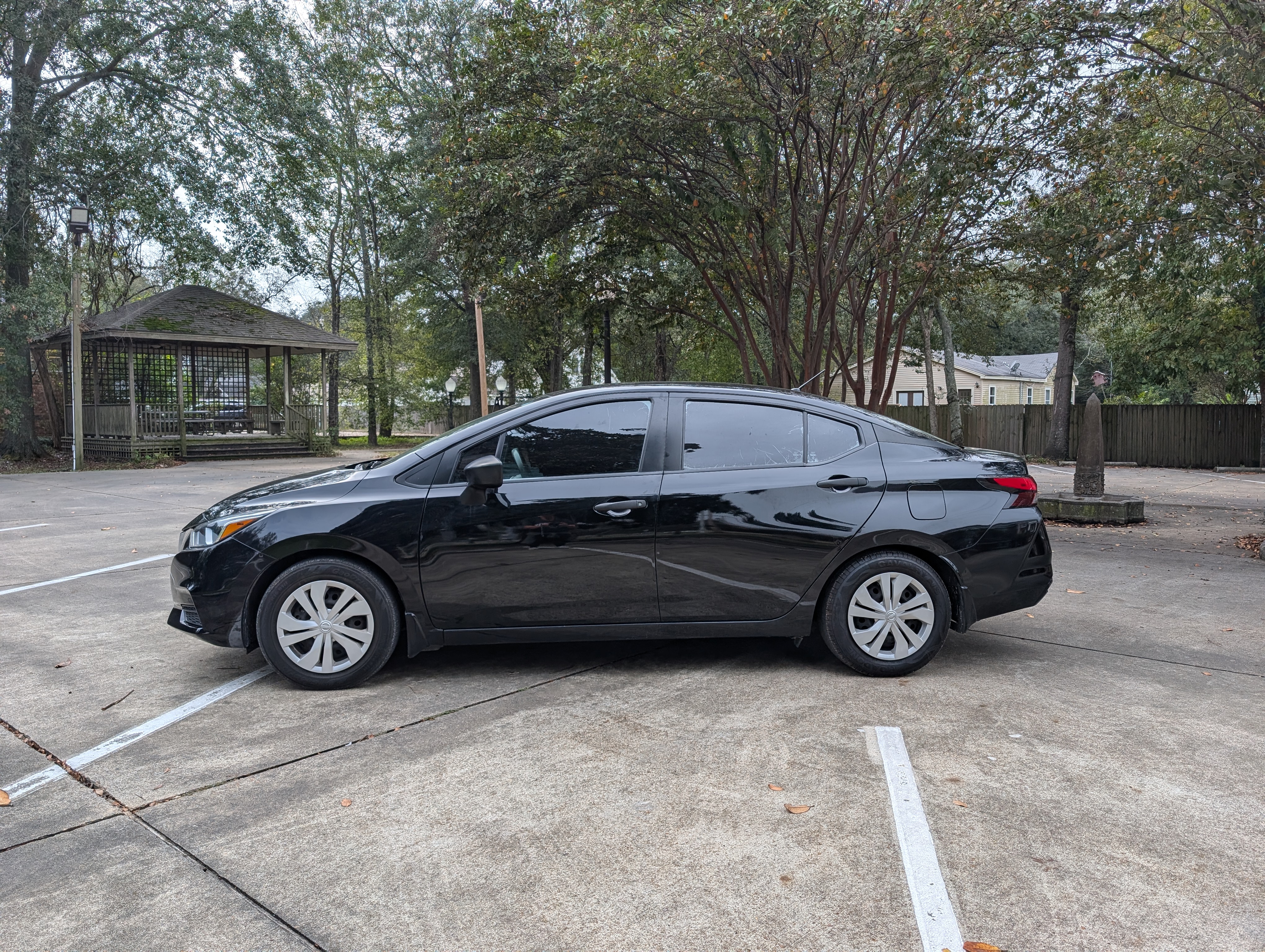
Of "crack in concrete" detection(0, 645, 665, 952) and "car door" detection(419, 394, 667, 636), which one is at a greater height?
"car door" detection(419, 394, 667, 636)

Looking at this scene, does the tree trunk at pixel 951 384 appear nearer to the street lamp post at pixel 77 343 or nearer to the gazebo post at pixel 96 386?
the street lamp post at pixel 77 343

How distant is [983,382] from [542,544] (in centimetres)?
5135

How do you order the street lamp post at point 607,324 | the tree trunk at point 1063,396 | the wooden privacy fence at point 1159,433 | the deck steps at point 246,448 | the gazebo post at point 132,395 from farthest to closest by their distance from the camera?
the tree trunk at point 1063,396
the wooden privacy fence at point 1159,433
the deck steps at point 246,448
the gazebo post at point 132,395
the street lamp post at point 607,324

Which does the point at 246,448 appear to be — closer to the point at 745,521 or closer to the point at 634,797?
the point at 745,521

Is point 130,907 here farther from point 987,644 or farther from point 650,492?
point 987,644

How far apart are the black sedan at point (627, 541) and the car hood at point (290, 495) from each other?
0.07ft

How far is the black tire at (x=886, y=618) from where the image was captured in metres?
4.71

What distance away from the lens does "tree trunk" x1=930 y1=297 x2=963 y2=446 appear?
31406mm

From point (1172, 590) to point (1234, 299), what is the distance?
21351 millimetres

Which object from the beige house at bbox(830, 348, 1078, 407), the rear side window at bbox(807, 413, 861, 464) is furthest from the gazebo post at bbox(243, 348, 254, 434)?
the beige house at bbox(830, 348, 1078, 407)

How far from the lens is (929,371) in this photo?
1447 inches

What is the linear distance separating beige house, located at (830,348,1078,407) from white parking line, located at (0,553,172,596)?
4223cm

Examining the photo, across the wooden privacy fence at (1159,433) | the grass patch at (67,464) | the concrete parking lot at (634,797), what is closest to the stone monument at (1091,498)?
the concrete parking lot at (634,797)

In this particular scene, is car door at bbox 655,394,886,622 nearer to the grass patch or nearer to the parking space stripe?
the parking space stripe
